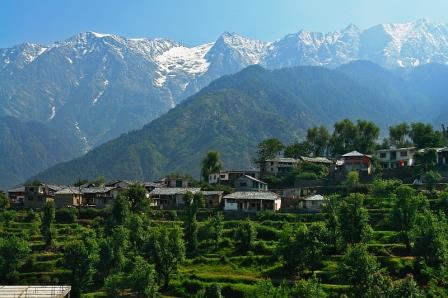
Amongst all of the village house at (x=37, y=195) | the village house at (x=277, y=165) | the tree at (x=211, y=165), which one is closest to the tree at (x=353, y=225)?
the village house at (x=277, y=165)

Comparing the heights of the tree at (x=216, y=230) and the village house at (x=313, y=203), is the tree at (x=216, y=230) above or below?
below

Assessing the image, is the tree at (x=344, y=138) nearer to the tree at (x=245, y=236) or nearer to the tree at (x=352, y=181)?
the tree at (x=352, y=181)

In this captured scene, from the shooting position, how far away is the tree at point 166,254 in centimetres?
7250

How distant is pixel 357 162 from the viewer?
116125 mm

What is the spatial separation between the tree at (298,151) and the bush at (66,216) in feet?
185

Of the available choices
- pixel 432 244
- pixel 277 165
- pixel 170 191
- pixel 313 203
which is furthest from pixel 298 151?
pixel 432 244

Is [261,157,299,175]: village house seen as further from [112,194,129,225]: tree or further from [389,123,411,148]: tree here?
[112,194,129,225]: tree

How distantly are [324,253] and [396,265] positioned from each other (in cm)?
984

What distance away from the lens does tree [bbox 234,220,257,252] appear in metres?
79.8

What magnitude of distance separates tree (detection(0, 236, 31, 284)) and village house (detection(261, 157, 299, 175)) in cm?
5807

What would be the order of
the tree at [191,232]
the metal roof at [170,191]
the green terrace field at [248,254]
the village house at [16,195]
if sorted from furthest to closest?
the village house at [16,195] → the metal roof at [170,191] → the tree at [191,232] → the green terrace field at [248,254]

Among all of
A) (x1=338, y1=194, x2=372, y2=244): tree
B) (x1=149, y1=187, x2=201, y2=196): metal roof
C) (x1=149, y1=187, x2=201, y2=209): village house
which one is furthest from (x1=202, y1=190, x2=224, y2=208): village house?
(x1=338, y1=194, x2=372, y2=244): tree

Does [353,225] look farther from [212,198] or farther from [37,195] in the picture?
[37,195]

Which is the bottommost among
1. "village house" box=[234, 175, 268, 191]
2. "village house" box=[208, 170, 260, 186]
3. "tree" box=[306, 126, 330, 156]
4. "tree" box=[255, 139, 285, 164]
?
"village house" box=[234, 175, 268, 191]
